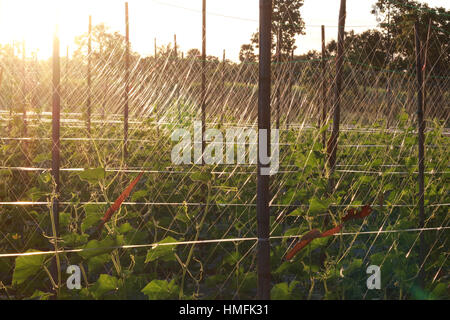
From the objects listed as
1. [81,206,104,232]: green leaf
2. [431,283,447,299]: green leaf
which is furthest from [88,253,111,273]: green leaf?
[431,283,447,299]: green leaf

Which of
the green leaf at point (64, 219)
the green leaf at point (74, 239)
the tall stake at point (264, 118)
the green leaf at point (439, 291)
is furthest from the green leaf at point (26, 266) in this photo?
the green leaf at point (439, 291)

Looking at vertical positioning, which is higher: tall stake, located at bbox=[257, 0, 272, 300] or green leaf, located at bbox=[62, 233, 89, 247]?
tall stake, located at bbox=[257, 0, 272, 300]

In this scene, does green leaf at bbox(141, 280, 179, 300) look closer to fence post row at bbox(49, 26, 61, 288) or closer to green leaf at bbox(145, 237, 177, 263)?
green leaf at bbox(145, 237, 177, 263)

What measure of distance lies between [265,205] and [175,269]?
1468 mm

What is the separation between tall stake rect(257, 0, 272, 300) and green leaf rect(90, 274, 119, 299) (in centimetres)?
79

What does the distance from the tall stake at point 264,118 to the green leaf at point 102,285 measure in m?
0.79

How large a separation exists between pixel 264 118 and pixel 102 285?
1.13m

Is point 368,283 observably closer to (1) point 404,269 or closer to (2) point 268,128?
(1) point 404,269

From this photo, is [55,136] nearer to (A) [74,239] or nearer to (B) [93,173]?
(B) [93,173]

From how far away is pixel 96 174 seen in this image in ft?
9.21

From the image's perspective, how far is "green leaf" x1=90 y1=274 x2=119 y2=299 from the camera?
2.60 m

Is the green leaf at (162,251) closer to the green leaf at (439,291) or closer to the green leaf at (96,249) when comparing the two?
the green leaf at (96,249)

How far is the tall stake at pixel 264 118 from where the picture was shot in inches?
83.2
